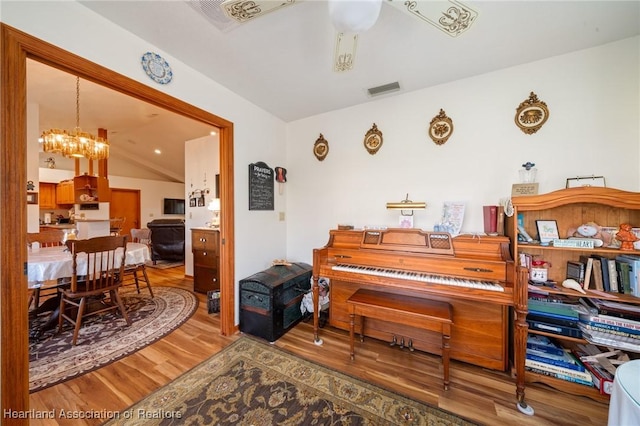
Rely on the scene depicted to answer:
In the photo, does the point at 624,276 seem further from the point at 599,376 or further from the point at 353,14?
the point at 353,14

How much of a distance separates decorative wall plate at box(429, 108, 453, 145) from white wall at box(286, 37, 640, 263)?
0.17ft

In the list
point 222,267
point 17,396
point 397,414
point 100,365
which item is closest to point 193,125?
point 222,267

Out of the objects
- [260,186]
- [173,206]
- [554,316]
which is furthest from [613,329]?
[173,206]

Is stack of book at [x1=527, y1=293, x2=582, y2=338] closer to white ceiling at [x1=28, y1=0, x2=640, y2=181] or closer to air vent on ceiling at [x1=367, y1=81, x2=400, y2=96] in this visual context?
white ceiling at [x1=28, y1=0, x2=640, y2=181]

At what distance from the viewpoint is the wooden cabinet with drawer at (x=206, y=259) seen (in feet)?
11.3

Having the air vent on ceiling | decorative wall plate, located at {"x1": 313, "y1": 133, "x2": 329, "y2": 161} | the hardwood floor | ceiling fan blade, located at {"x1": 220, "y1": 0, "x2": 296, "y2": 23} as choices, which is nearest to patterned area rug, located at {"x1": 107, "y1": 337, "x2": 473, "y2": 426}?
the hardwood floor

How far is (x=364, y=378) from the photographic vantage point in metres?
1.77

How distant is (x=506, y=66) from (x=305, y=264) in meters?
2.99

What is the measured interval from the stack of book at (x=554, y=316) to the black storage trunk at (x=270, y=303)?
2104 millimetres

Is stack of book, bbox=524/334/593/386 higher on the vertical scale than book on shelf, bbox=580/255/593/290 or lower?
lower

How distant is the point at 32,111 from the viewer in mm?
3367

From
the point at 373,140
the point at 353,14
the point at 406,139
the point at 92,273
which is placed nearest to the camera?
the point at 353,14

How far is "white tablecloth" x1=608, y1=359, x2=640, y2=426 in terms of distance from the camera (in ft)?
2.85

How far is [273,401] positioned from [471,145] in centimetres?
278
